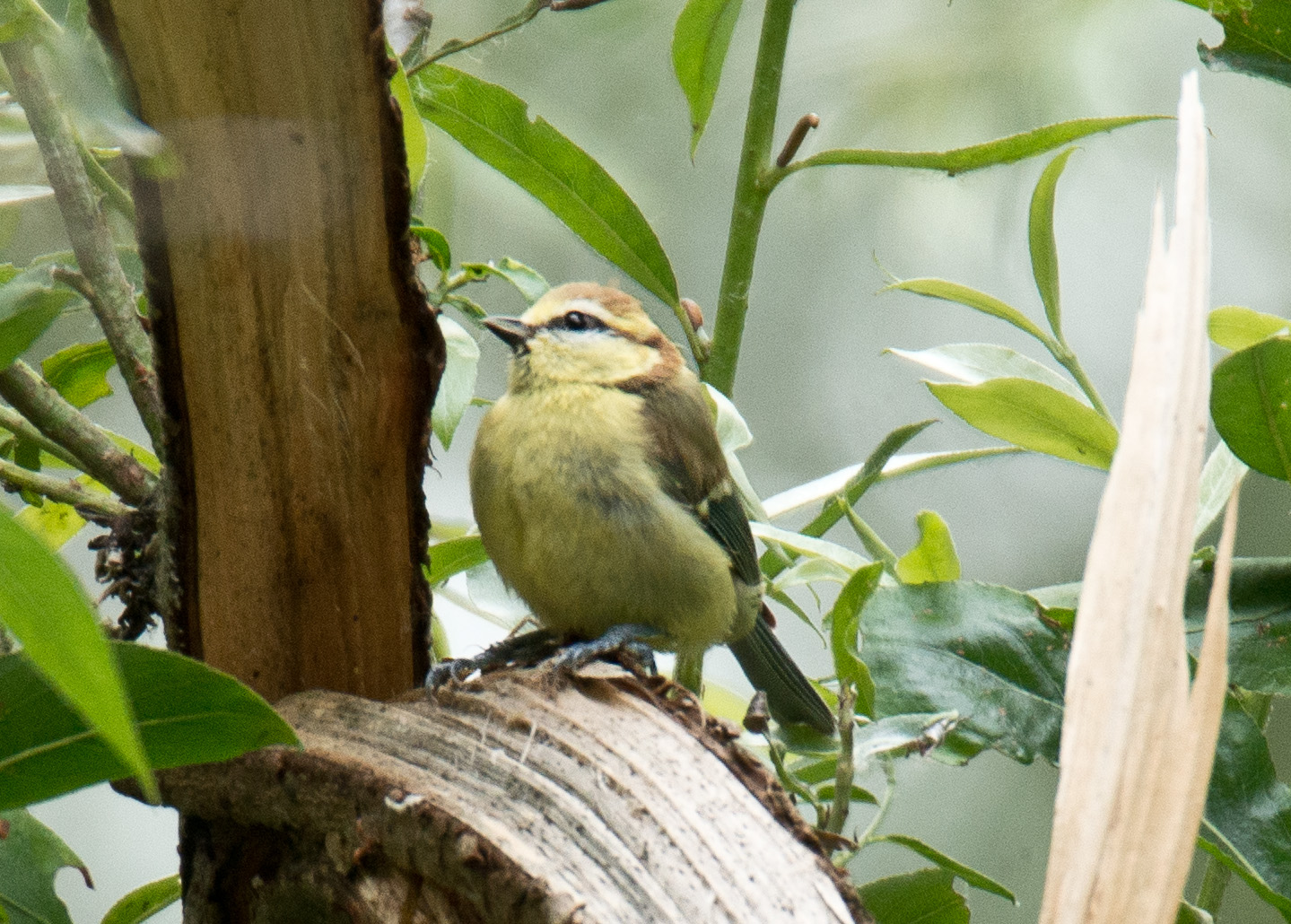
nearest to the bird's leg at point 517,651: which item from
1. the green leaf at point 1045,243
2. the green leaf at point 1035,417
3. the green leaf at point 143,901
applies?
the green leaf at point 143,901

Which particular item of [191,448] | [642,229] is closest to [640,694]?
[191,448]

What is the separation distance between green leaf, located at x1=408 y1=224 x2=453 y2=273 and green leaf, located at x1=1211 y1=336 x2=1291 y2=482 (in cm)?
72

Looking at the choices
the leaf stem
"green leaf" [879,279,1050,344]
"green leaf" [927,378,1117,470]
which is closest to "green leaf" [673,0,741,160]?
the leaf stem

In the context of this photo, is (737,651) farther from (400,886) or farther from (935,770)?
(935,770)

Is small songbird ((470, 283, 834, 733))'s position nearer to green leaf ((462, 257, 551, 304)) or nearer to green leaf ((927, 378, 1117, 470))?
green leaf ((462, 257, 551, 304))

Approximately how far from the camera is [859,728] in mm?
1195

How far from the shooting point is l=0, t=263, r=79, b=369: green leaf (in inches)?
36.9

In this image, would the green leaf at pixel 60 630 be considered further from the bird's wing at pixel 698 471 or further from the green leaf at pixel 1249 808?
the bird's wing at pixel 698 471

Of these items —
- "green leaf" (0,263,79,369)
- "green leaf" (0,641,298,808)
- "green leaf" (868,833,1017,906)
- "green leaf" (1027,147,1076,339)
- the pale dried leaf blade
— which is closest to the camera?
the pale dried leaf blade

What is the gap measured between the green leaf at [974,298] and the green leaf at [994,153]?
5.0 inches

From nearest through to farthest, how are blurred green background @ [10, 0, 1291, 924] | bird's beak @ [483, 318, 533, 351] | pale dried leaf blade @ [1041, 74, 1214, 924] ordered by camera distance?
pale dried leaf blade @ [1041, 74, 1214, 924]
bird's beak @ [483, 318, 533, 351]
blurred green background @ [10, 0, 1291, 924]

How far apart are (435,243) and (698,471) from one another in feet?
1.74

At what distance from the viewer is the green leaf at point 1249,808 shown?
1.09m

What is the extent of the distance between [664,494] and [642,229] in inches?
12.7
